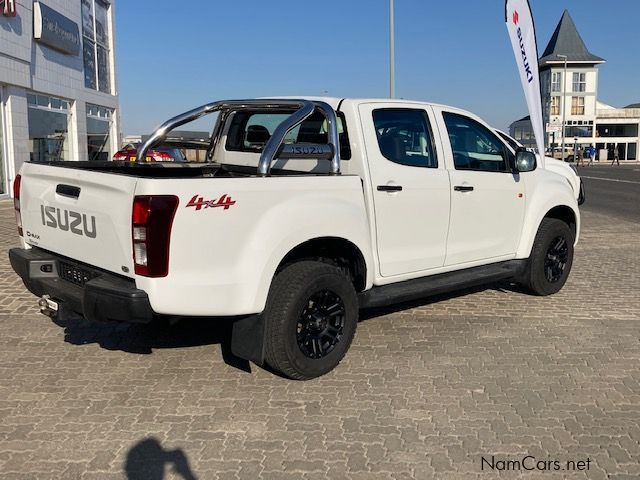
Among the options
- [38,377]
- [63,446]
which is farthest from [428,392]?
[38,377]

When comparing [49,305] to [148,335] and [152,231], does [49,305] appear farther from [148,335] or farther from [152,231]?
[152,231]

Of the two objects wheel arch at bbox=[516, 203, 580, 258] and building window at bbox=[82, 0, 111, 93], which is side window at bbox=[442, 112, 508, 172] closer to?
wheel arch at bbox=[516, 203, 580, 258]

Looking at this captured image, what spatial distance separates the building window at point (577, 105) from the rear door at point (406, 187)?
89636 millimetres

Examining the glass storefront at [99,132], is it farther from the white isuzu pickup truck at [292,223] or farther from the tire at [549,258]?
the tire at [549,258]

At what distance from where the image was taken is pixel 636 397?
157 inches

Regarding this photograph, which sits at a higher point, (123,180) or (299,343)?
(123,180)

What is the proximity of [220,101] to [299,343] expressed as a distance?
2210 mm

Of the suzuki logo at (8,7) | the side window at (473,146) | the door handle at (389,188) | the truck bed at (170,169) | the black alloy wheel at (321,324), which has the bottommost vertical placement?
the black alloy wheel at (321,324)

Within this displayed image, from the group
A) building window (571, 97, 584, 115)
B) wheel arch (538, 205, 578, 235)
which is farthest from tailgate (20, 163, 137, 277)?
building window (571, 97, 584, 115)

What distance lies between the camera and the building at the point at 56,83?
16.4 metres

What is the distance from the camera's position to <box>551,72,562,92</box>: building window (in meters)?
88.4

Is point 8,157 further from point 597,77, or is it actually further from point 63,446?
point 597,77

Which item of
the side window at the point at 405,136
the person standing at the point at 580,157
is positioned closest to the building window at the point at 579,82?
the person standing at the point at 580,157

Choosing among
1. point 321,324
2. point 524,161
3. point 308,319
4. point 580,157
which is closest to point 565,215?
point 524,161
